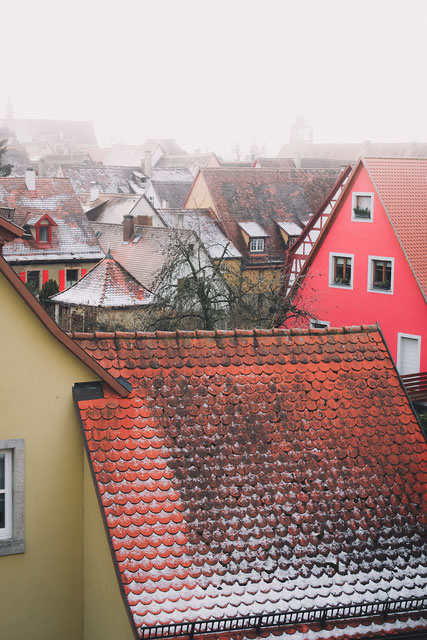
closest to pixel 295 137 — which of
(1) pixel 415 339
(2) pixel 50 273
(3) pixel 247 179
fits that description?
(3) pixel 247 179

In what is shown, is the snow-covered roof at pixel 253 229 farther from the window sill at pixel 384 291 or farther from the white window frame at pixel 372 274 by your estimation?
the window sill at pixel 384 291

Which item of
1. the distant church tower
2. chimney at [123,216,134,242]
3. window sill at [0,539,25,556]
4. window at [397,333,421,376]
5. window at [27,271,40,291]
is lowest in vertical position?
Answer: window sill at [0,539,25,556]

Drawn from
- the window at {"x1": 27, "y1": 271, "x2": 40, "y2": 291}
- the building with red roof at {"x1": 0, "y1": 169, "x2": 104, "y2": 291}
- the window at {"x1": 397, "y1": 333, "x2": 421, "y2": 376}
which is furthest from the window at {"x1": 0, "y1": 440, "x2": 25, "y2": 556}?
the window at {"x1": 27, "y1": 271, "x2": 40, "y2": 291}

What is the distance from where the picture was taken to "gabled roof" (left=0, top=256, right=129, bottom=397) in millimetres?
8648

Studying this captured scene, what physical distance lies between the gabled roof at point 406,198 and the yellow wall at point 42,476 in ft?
67.0

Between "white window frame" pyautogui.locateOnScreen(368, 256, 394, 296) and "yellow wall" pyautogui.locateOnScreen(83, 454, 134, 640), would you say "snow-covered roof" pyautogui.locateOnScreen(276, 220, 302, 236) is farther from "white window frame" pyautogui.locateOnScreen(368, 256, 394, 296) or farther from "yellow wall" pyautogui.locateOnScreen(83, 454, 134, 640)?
"yellow wall" pyautogui.locateOnScreen(83, 454, 134, 640)

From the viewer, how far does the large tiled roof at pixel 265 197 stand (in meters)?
48.0

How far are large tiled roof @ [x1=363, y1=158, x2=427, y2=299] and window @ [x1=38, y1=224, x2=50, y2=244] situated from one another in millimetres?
19434

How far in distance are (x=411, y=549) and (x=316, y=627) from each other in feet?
4.92

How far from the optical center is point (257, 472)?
29.9 feet

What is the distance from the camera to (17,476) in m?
8.80

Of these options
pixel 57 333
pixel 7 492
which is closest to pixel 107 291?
pixel 57 333

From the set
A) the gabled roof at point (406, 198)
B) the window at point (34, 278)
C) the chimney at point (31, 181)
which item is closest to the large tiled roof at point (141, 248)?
the window at point (34, 278)

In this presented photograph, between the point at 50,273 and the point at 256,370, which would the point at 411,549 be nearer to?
the point at 256,370
